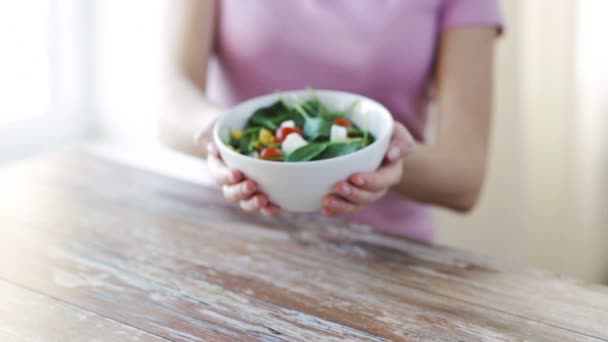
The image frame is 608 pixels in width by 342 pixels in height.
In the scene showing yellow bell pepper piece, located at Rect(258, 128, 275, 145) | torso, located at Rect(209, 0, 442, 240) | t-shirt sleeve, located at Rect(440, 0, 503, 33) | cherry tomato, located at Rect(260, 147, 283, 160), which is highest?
t-shirt sleeve, located at Rect(440, 0, 503, 33)

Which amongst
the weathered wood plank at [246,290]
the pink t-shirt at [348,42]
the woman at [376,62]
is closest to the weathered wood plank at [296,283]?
the weathered wood plank at [246,290]

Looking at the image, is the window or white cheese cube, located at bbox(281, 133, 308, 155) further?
the window

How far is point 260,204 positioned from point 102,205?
29 cm

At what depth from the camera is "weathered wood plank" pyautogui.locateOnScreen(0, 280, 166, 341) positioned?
60 cm

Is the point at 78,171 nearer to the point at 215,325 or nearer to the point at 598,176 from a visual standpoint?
the point at 215,325

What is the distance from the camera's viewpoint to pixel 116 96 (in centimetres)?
205

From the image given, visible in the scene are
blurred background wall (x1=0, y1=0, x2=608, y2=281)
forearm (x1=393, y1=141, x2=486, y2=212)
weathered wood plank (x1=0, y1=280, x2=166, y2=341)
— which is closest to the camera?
weathered wood plank (x1=0, y1=280, x2=166, y2=341)

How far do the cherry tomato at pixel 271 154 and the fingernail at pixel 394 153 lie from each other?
143 mm

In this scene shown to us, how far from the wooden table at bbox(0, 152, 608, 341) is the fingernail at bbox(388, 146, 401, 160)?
0.12 m

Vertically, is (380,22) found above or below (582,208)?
above

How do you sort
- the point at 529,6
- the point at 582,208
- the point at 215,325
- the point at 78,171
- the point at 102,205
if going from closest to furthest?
the point at 215,325 < the point at 102,205 < the point at 78,171 < the point at 529,6 < the point at 582,208

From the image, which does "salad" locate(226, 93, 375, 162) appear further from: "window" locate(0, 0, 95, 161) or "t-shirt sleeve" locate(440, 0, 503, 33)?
"window" locate(0, 0, 95, 161)

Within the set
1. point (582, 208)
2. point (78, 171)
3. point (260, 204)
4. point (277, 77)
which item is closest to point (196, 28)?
point (277, 77)

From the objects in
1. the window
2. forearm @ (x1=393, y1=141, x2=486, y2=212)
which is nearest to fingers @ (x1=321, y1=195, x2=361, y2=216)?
forearm @ (x1=393, y1=141, x2=486, y2=212)
